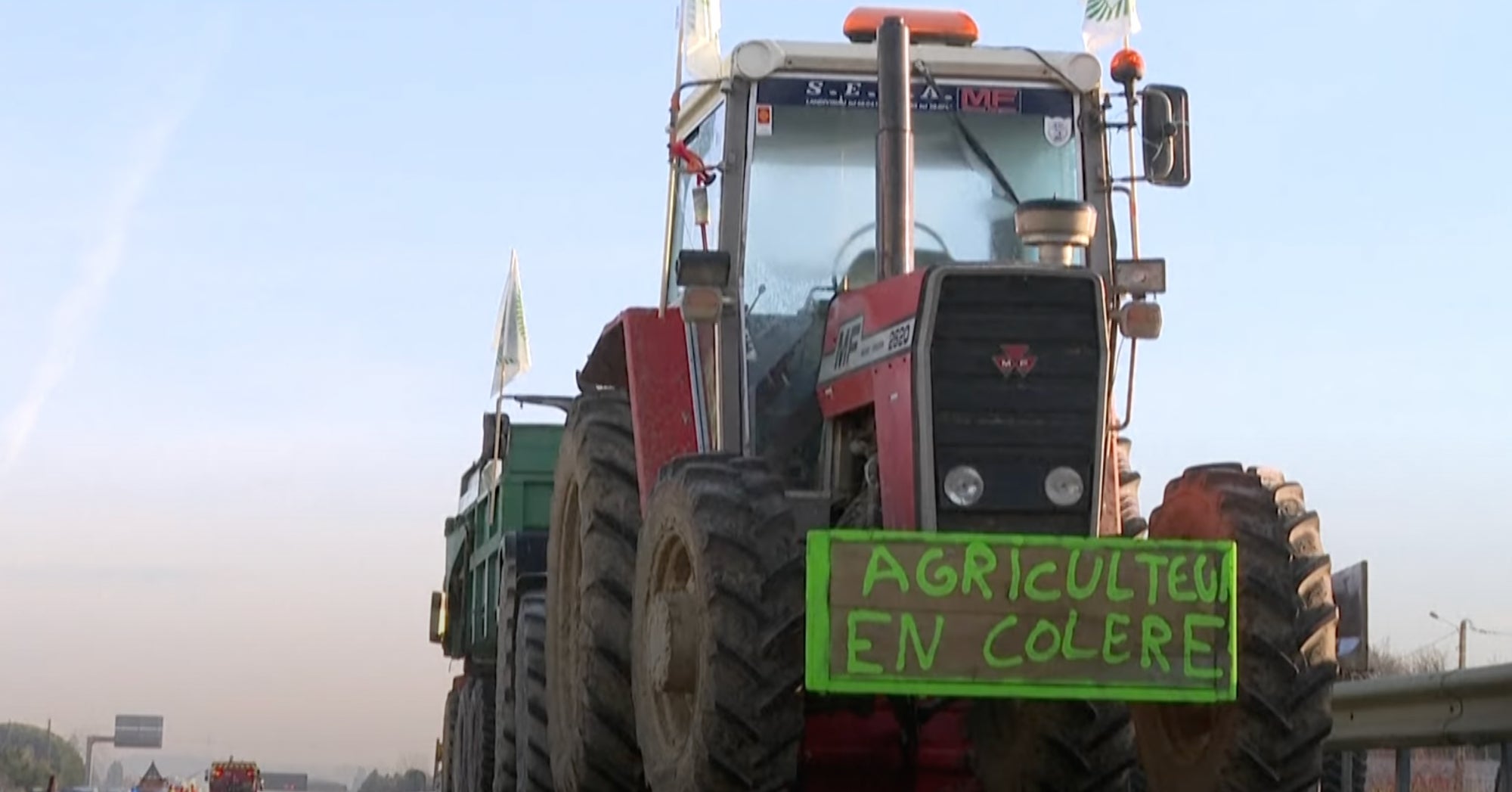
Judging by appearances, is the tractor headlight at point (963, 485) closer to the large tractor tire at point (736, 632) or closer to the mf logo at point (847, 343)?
the large tractor tire at point (736, 632)

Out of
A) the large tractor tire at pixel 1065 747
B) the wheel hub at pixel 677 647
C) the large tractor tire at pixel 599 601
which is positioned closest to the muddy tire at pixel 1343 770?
the large tractor tire at pixel 1065 747

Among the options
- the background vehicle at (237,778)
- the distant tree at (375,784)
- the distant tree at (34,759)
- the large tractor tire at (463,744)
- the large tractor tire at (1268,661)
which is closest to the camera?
the large tractor tire at (1268,661)

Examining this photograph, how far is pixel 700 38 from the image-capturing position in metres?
9.91

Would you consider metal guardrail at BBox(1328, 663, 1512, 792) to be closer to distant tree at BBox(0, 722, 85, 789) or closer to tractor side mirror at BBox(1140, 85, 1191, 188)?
tractor side mirror at BBox(1140, 85, 1191, 188)

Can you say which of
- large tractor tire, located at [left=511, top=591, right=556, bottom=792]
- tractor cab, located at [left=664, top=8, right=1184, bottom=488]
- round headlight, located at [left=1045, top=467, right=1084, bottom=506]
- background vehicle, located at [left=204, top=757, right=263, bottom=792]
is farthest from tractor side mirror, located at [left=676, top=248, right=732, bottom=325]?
background vehicle, located at [left=204, top=757, right=263, bottom=792]

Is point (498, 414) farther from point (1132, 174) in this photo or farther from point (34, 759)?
point (34, 759)

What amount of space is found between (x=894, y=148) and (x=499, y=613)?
205 inches

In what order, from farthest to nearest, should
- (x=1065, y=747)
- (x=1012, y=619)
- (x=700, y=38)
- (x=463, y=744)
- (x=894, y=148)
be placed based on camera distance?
(x=463, y=744) < (x=700, y=38) < (x=894, y=148) < (x=1065, y=747) < (x=1012, y=619)

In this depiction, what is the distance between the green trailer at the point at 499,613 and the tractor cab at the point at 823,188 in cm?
277

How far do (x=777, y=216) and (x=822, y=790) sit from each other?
80.3 inches

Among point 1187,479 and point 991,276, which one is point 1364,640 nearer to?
point 1187,479

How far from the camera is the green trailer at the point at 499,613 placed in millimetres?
10922

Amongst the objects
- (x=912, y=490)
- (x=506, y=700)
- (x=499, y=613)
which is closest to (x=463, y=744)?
(x=499, y=613)

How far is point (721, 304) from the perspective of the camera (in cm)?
827
